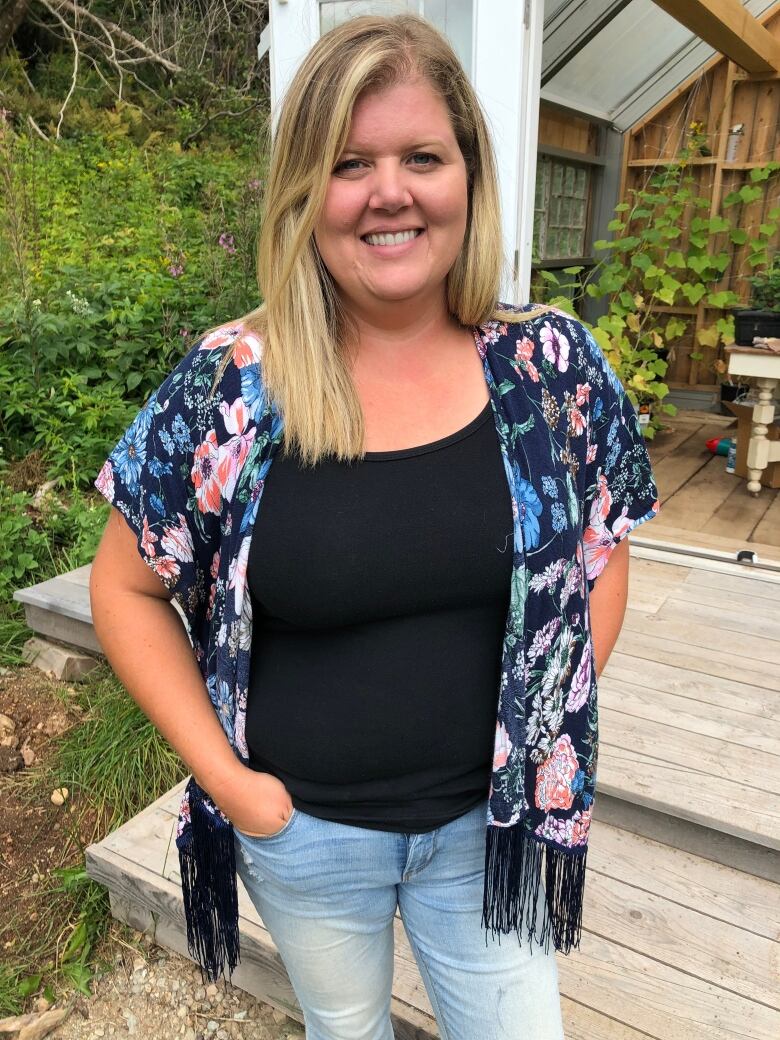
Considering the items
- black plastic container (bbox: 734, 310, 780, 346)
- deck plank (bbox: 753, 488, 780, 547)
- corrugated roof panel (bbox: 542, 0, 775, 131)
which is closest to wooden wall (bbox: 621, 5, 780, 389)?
corrugated roof panel (bbox: 542, 0, 775, 131)

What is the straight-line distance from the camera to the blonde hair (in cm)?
97

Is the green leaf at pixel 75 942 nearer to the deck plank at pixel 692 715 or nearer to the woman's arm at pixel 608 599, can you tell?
the deck plank at pixel 692 715

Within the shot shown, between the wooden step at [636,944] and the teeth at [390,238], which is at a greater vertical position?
the teeth at [390,238]

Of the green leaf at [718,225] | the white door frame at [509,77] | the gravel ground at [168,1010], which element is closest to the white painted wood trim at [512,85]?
the white door frame at [509,77]

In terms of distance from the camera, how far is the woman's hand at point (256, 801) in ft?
3.49

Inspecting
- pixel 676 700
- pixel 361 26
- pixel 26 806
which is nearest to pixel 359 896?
pixel 361 26

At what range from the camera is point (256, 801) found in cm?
106

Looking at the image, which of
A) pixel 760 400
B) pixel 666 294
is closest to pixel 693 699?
pixel 760 400

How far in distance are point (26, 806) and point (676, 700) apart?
6.19ft

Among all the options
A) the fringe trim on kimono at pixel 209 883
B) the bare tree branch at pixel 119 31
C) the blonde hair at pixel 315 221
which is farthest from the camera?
the bare tree branch at pixel 119 31

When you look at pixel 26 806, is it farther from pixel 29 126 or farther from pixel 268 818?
pixel 29 126

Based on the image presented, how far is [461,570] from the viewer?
1.01m

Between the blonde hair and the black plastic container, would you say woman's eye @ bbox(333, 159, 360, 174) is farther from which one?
the black plastic container

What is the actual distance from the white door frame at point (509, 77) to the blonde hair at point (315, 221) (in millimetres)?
1693
